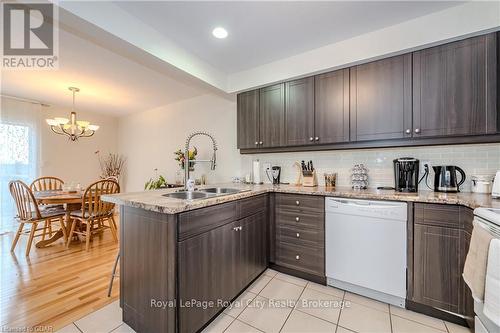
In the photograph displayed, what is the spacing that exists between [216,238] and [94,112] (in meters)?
5.00

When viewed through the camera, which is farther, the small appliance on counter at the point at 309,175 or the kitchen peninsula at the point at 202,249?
the small appliance on counter at the point at 309,175

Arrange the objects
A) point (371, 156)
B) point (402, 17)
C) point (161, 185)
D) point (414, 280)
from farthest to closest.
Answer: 1. point (161, 185)
2. point (371, 156)
3. point (402, 17)
4. point (414, 280)

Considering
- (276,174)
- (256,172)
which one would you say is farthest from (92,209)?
(276,174)

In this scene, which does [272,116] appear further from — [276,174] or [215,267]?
[215,267]

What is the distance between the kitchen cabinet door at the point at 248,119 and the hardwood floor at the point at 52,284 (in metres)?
2.09

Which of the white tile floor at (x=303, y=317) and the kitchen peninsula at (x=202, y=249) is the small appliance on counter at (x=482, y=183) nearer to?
the kitchen peninsula at (x=202, y=249)

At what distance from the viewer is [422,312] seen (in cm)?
170

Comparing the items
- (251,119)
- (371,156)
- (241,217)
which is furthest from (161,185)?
(371,156)

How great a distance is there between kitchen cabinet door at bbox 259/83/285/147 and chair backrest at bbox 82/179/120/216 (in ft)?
7.50

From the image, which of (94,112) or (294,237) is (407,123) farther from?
(94,112)

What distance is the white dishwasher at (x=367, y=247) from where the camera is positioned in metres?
1.74

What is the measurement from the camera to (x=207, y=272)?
1.52 m

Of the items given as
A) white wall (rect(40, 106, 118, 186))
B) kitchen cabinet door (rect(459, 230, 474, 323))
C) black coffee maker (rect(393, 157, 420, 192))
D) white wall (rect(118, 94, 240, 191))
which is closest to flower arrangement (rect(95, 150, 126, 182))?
Answer: white wall (rect(40, 106, 118, 186))

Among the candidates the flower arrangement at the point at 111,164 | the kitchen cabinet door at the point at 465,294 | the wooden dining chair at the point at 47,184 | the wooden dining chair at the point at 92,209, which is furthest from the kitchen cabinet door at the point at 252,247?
the flower arrangement at the point at 111,164
